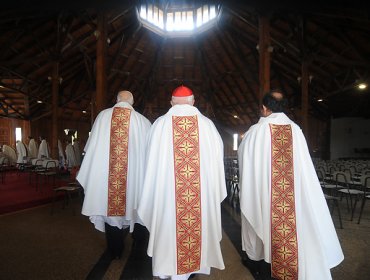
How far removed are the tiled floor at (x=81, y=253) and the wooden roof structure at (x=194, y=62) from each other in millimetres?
4986

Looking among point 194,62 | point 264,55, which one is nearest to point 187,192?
point 264,55

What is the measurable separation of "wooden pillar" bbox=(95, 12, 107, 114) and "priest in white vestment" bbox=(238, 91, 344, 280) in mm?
5485

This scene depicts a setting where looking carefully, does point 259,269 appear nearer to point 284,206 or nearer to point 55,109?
point 284,206

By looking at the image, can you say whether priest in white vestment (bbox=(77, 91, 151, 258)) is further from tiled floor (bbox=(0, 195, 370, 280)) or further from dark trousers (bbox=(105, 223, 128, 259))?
tiled floor (bbox=(0, 195, 370, 280))

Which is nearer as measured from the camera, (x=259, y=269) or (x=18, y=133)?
(x=259, y=269)

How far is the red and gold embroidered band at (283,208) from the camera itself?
2848 mm

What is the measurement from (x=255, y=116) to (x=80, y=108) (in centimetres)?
1333

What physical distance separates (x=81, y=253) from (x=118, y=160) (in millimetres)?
1304

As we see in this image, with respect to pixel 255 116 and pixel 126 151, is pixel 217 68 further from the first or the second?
pixel 126 151

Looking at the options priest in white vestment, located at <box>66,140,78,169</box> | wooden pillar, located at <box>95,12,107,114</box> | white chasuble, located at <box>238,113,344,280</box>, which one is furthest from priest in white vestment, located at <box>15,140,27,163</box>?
white chasuble, located at <box>238,113,344,280</box>

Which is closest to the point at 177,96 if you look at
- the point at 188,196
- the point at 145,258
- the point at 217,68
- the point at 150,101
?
the point at 188,196

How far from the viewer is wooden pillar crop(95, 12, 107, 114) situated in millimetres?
7840

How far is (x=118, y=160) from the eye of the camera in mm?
3785

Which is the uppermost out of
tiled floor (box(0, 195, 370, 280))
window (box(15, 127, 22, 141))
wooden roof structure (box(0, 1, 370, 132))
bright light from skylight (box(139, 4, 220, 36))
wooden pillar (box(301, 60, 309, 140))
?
bright light from skylight (box(139, 4, 220, 36))
